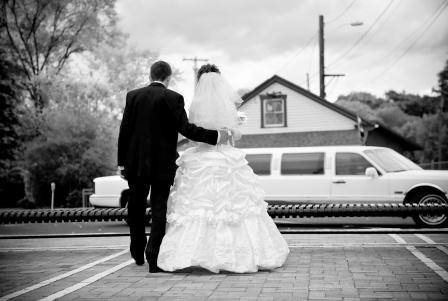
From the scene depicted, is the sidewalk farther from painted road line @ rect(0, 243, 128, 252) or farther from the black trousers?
painted road line @ rect(0, 243, 128, 252)

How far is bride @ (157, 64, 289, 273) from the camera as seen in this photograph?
16.8 feet

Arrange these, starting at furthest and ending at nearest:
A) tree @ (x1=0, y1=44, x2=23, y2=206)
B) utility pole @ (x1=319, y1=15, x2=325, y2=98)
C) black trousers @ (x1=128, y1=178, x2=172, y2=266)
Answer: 1. utility pole @ (x1=319, y1=15, x2=325, y2=98)
2. tree @ (x1=0, y1=44, x2=23, y2=206)
3. black trousers @ (x1=128, y1=178, x2=172, y2=266)

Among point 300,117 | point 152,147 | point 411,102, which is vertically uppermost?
point 411,102

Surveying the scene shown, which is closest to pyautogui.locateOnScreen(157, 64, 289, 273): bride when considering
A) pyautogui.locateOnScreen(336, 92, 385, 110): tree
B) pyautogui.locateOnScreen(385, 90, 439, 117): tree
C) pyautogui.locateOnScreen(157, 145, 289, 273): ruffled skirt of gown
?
pyautogui.locateOnScreen(157, 145, 289, 273): ruffled skirt of gown

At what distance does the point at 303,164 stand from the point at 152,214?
295 inches

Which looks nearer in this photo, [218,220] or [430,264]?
[218,220]

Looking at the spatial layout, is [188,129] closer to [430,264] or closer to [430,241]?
[430,264]

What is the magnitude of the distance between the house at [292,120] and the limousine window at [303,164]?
1766cm

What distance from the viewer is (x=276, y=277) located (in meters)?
4.86

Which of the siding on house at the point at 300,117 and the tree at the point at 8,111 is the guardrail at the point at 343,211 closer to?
the tree at the point at 8,111

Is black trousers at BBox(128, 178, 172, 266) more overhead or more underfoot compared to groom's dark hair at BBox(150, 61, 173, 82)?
more underfoot

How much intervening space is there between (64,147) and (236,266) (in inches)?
803

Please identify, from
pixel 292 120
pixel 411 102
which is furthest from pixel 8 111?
pixel 411 102

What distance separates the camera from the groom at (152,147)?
212 inches
